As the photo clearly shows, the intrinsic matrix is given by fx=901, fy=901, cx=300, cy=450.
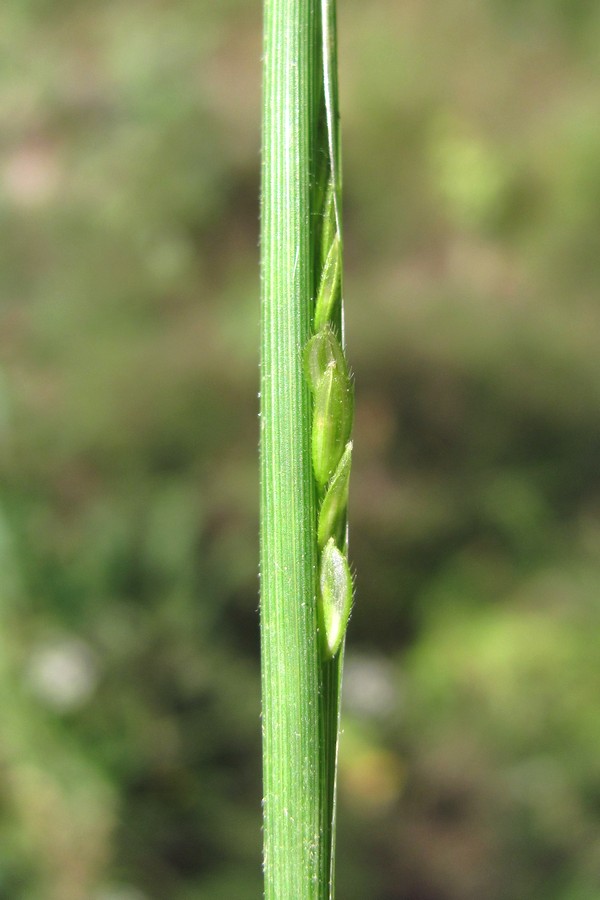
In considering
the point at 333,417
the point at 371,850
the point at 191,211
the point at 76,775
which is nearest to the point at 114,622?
the point at 76,775

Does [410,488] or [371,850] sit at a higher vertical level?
[410,488]

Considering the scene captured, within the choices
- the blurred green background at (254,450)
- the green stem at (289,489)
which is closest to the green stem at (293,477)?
the green stem at (289,489)

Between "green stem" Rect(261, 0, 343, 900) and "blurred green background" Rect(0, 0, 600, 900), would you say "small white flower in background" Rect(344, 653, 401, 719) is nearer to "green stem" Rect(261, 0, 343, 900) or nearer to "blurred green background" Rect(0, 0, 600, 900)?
"blurred green background" Rect(0, 0, 600, 900)

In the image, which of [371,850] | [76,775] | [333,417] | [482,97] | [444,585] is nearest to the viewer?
[333,417]

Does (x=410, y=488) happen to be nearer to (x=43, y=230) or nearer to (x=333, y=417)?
(x=43, y=230)

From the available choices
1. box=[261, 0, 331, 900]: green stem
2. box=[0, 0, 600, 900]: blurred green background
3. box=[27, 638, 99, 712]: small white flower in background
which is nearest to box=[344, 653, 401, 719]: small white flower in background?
box=[0, 0, 600, 900]: blurred green background

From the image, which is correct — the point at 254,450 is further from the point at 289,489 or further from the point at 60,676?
the point at 289,489

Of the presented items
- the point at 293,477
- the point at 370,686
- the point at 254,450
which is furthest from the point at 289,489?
the point at 254,450
